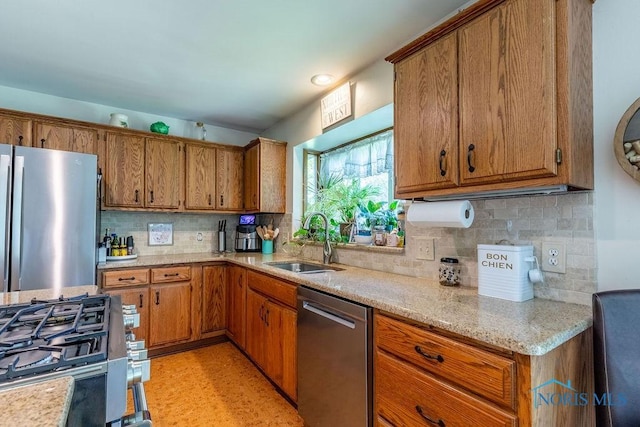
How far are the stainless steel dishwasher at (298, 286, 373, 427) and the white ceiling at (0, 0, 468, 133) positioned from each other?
159 cm

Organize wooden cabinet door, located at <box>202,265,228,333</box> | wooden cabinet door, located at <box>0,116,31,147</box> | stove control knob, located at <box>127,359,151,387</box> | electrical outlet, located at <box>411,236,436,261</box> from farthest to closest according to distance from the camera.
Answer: wooden cabinet door, located at <box>202,265,228,333</box>, wooden cabinet door, located at <box>0,116,31,147</box>, electrical outlet, located at <box>411,236,436,261</box>, stove control knob, located at <box>127,359,151,387</box>

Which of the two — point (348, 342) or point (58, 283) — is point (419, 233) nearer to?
point (348, 342)

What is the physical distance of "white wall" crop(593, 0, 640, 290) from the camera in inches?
47.3

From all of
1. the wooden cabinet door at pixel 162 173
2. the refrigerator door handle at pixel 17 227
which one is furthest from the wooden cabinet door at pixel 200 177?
the refrigerator door handle at pixel 17 227

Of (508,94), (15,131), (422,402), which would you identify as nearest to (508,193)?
(508,94)

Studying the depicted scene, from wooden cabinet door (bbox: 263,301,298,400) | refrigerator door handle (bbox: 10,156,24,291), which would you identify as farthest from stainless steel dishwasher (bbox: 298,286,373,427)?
refrigerator door handle (bbox: 10,156,24,291)

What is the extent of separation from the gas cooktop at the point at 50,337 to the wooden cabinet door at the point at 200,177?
221cm

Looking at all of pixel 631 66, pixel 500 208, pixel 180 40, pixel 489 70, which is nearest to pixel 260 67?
pixel 180 40

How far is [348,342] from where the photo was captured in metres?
1.53

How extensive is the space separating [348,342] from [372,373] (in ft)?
0.58

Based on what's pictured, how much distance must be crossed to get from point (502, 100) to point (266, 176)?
249cm

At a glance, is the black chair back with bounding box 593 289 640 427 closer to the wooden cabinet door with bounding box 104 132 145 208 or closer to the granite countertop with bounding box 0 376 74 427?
the granite countertop with bounding box 0 376 74 427

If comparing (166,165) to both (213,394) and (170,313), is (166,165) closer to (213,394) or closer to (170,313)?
(170,313)

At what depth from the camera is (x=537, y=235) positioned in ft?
4.70
